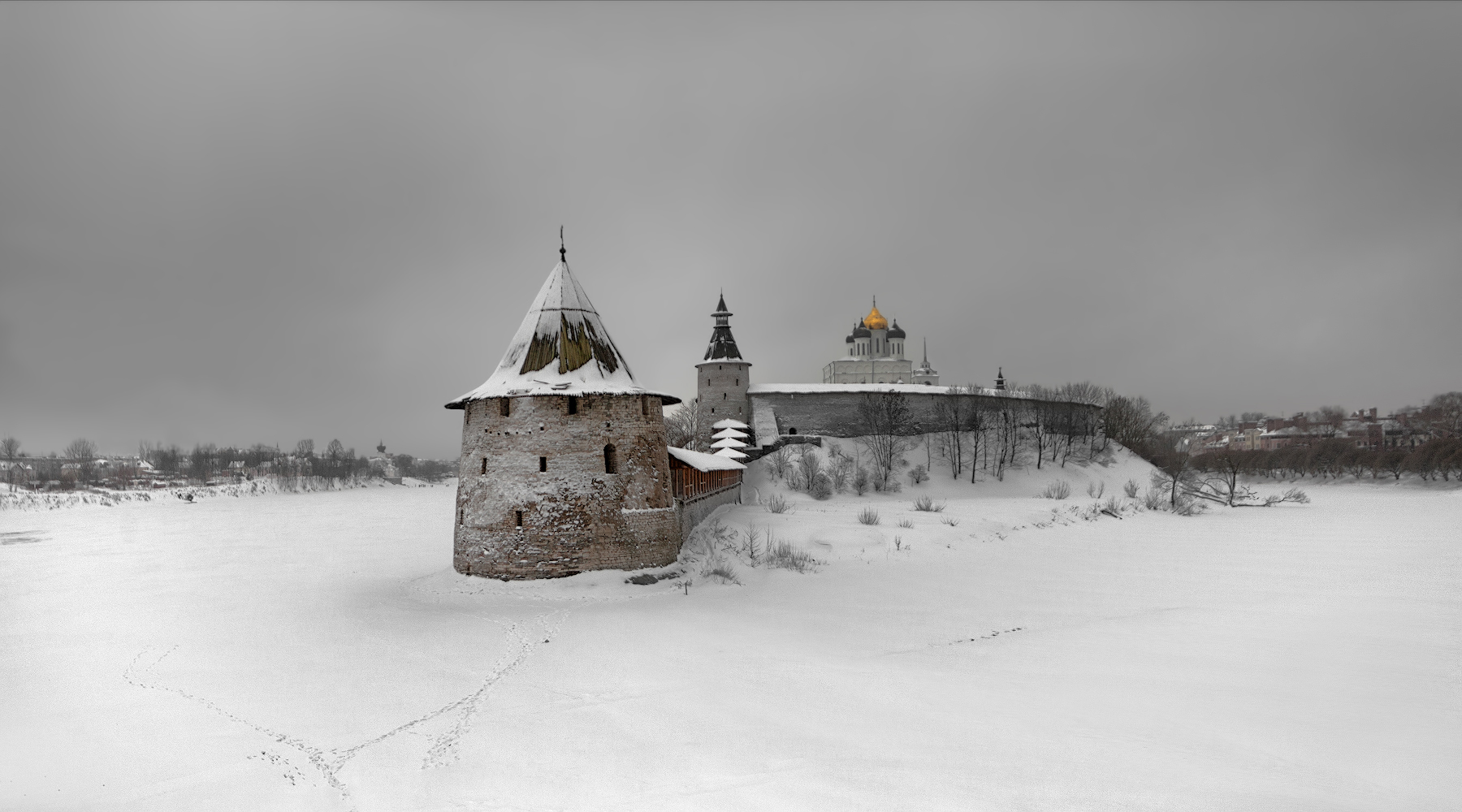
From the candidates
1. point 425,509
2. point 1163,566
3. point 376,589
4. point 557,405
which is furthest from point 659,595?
point 425,509

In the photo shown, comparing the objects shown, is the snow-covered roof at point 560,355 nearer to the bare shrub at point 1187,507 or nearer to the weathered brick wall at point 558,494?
the weathered brick wall at point 558,494

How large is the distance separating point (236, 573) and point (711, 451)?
1936 cm

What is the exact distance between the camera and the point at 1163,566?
600 inches

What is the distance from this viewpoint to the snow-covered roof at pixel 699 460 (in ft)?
52.2

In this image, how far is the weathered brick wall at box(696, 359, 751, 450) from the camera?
36.0m

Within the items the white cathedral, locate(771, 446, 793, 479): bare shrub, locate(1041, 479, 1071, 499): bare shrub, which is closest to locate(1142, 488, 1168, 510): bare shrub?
A: locate(1041, 479, 1071, 499): bare shrub

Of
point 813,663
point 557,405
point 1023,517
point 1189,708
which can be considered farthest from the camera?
point 1023,517

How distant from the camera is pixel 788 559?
14055 mm

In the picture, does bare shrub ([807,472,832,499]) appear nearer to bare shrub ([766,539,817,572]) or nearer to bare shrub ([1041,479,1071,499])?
bare shrub ([1041,479,1071,499])

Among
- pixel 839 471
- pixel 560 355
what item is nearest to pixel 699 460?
pixel 560 355

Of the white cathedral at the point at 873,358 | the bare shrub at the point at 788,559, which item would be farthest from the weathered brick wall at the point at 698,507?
the white cathedral at the point at 873,358

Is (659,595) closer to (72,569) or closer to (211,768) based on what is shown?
(211,768)

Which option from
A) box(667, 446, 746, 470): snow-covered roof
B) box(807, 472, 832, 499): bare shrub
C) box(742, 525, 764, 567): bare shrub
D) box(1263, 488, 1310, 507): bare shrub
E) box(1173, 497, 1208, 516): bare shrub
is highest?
box(667, 446, 746, 470): snow-covered roof

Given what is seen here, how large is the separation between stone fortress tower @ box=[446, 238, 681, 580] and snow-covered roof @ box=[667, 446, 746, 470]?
2442 millimetres
